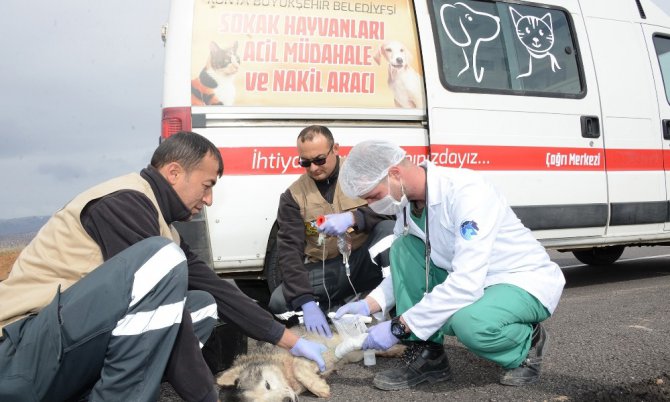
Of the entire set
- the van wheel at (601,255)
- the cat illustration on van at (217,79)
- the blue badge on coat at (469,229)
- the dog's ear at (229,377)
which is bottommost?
the van wheel at (601,255)

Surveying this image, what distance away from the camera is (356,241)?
370cm

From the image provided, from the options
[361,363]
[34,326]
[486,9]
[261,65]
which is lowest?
[361,363]

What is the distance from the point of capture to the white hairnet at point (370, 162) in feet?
9.05

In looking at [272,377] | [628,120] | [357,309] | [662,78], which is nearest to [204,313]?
[272,377]

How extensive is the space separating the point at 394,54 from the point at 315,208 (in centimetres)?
119

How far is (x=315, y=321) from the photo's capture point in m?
3.22

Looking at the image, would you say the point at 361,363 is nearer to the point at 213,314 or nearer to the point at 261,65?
the point at 213,314

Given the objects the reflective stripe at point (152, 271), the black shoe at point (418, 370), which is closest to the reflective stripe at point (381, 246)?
the black shoe at point (418, 370)

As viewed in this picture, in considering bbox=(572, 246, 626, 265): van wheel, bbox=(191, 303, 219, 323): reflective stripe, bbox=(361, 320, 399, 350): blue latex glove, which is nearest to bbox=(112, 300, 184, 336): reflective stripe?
bbox=(191, 303, 219, 323): reflective stripe

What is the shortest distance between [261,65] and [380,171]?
4.06ft

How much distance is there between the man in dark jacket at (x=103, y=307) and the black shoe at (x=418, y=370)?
3.15 feet

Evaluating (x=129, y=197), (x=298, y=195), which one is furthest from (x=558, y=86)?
(x=129, y=197)

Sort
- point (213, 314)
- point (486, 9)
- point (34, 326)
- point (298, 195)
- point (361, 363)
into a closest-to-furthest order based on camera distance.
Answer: point (34, 326), point (213, 314), point (361, 363), point (298, 195), point (486, 9)

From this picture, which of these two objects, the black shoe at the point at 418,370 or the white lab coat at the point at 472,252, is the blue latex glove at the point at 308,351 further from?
the white lab coat at the point at 472,252
